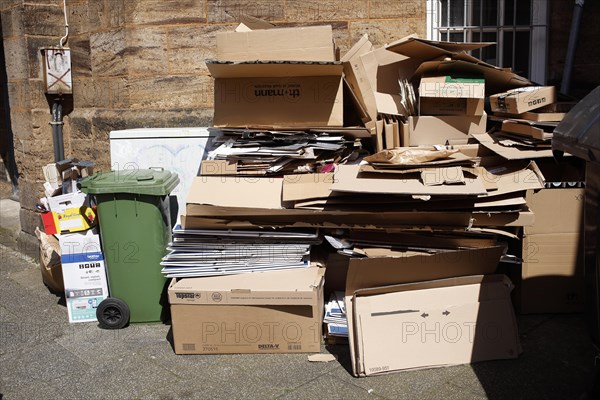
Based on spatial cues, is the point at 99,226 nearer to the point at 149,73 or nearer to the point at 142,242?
the point at 142,242

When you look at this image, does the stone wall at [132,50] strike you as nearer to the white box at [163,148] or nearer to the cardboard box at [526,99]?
the white box at [163,148]

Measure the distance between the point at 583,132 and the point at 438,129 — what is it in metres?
1.94

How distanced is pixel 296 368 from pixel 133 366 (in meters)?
1.10

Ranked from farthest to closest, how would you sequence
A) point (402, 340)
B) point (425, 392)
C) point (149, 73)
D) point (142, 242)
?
point (149, 73) < point (142, 242) < point (402, 340) < point (425, 392)

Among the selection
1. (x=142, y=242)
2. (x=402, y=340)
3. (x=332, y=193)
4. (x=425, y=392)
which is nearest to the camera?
(x=425, y=392)

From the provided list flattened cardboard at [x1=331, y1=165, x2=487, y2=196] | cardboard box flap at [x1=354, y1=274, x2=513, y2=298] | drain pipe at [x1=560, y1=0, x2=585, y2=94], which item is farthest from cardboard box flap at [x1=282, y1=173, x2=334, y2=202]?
drain pipe at [x1=560, y1=0, x2=585, y2=94]

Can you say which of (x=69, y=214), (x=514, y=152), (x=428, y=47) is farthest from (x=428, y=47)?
(x=69, y=214)

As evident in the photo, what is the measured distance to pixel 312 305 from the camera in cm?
426

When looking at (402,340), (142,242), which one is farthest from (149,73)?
(402,340)

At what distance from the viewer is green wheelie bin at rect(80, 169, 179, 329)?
A: 4.77 m

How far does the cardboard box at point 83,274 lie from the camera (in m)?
4.99

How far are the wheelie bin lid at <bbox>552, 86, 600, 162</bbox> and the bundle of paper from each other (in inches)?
71.1

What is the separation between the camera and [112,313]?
493 centimetres

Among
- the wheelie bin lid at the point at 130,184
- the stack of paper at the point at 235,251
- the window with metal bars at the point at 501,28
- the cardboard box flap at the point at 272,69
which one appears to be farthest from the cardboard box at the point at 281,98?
the window with metal bars at the point at 501,28
